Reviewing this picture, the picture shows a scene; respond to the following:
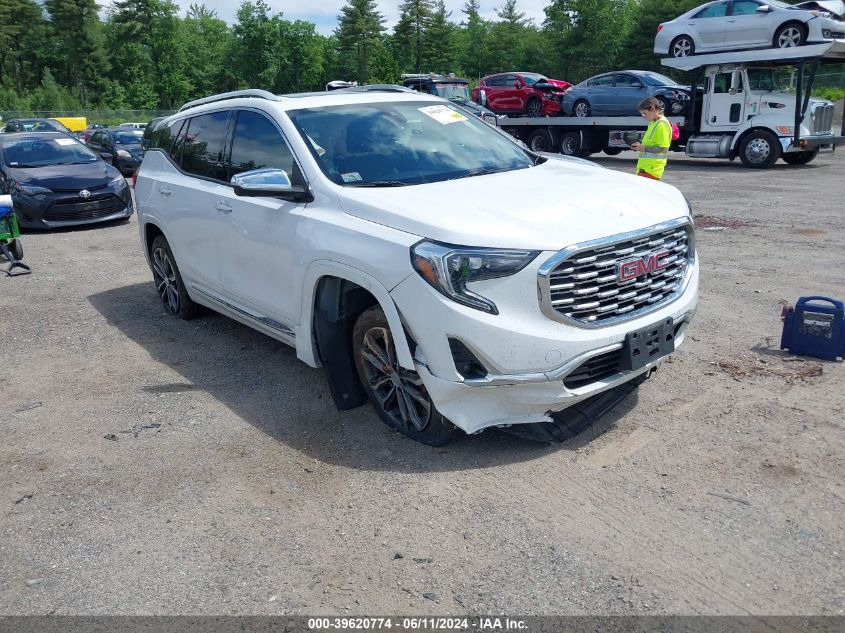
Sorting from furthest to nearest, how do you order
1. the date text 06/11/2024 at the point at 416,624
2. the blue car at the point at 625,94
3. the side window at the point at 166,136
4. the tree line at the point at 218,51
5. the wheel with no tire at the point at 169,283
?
the tree line at the point at 218,51 → the blue car at the point at 625,94 → the wheel with no tire at the point at 169,283 → the side window at the point at 166,136 → the date text 06/11/2024 at the point at 416,624

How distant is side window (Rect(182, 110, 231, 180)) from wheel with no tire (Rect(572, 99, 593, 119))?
1827cm

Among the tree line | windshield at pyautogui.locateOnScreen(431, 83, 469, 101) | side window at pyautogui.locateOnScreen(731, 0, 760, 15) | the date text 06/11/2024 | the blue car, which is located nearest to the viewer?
the date text 06/11/2024

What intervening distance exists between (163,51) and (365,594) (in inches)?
3339

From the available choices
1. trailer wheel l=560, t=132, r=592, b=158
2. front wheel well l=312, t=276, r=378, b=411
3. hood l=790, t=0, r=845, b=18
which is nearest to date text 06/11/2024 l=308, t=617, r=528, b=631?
front wheel well l=312, t=276, r=378, b=411

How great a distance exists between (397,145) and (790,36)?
16.3 m

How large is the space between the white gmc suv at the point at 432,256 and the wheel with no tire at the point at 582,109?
18.1m

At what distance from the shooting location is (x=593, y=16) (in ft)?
192

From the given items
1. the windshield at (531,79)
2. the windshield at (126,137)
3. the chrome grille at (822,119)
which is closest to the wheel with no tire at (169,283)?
the chrome grille at (822,119)

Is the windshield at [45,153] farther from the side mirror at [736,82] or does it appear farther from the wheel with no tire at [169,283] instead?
the side mirror at [736,82]

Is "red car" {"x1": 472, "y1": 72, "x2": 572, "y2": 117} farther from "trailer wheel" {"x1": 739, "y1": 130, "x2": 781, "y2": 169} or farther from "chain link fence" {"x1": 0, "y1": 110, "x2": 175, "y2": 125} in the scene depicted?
"chain link fence" {"x1": 0, "y1": 110, "x2": 175, "y2": 125}

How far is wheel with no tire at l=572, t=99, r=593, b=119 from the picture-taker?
22672 mm

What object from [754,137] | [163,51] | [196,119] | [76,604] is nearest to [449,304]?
[76,604]

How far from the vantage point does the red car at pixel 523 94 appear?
80.4 feet

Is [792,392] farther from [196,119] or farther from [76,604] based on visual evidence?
[196,119]
